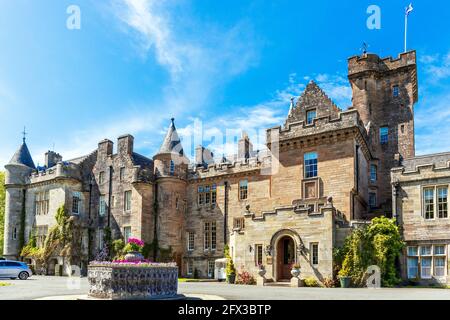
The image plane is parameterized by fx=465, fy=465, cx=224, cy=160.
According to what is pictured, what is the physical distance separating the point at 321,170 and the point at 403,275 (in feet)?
27.6

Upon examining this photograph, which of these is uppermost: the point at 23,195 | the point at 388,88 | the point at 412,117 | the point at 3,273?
the point at 388,88

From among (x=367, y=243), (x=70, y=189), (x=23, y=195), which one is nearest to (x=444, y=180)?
(x=367, y=243)

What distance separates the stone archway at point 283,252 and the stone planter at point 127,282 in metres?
12.3

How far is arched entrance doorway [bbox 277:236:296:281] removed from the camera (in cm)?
2933

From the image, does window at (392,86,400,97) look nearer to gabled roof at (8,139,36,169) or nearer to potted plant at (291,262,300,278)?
potted plant at (291,262,300,278)

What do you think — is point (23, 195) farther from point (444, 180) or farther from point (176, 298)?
point (444, 180)

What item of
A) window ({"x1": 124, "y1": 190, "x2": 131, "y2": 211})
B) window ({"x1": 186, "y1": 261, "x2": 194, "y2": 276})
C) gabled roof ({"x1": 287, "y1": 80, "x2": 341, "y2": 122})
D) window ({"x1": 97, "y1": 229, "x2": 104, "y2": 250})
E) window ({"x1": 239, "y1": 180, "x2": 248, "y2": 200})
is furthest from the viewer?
window ({"x1": 97, "y1": 229, "x2": 104, "y2": 250})

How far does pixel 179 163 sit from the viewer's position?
43.7 m

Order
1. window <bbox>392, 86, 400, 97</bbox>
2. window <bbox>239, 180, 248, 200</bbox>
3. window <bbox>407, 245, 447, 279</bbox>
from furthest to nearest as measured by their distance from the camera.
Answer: window <bbox>239, 180, 248, 200</bbox> → window <bbox>392, 86, 400, 97</bbox> → window <bbox>407, 245, 447, 279</bbox>

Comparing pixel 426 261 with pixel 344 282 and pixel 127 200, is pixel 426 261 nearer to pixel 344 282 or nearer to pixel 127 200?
pixel 344 282

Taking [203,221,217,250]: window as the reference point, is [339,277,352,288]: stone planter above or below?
below

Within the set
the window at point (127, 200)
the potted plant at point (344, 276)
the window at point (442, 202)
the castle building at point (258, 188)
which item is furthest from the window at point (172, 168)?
the window at point (442, 202)

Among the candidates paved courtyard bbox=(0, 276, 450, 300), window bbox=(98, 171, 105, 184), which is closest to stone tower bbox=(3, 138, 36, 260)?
window bbox=(98, 171, 105, 184)

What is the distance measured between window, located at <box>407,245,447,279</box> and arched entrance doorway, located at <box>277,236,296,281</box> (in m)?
7.02
